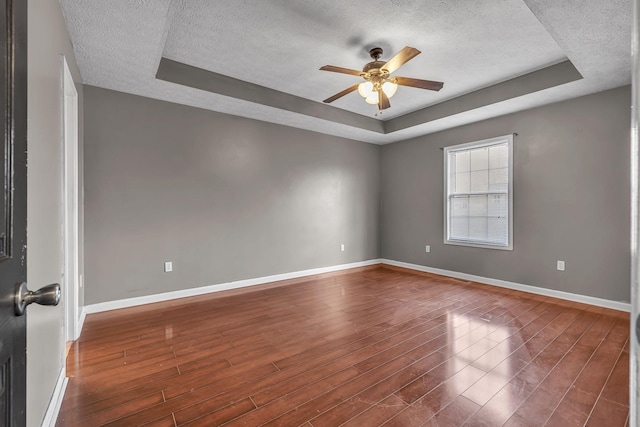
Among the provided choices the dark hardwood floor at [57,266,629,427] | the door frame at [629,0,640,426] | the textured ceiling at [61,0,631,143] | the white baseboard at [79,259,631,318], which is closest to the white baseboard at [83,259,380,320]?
the white baseboard at [79,259,631,318]

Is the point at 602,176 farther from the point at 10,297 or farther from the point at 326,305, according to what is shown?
the point at 10,297

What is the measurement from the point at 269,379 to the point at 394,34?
9.70 ft

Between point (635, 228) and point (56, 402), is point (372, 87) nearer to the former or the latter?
Result: point (635, 228)

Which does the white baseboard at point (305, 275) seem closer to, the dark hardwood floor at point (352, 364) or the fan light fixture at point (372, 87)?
the dark hardwood floor at point (352, 364)

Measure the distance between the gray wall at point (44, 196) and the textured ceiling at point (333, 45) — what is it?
0.60 m

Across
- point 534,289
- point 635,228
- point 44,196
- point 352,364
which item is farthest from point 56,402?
point 534,289

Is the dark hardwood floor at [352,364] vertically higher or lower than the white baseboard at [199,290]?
lower

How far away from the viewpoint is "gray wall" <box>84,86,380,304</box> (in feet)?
10.8

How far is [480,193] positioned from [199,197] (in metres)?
4.06

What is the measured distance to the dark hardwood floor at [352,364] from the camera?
5.50 feet

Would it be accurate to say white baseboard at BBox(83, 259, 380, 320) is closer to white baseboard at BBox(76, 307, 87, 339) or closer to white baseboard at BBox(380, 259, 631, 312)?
white baseboard at BBox(76, 307, 87, 339)

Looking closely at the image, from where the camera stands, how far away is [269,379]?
2.00m

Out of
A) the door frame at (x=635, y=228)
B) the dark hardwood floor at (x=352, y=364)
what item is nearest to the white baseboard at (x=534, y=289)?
the dark hardwood floor at (x=352, y=364)

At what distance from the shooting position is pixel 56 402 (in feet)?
5.50
